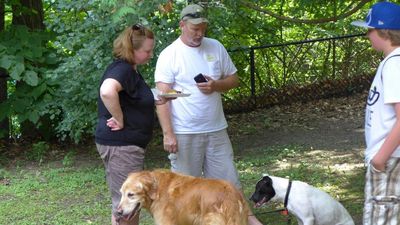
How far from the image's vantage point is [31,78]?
313 inches

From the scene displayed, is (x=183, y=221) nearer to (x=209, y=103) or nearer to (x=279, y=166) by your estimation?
(x=209, y=103)

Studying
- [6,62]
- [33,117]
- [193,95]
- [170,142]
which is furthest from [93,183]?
[193,95]

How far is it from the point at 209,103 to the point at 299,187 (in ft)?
3.34

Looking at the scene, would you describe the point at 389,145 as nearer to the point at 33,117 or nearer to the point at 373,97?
the point at 373,97

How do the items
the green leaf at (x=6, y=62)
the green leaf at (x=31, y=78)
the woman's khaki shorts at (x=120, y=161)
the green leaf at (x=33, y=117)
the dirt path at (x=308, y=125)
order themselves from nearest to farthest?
the woman's khaki shorts at (x=120, y=161) → the green leaf at (x=6, y=62) → the green leaf at (x=31, y=78) → the green leaf at (x=33, y=117) → the dirt path at (x=308, y=125)

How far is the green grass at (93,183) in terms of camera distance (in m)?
5.99

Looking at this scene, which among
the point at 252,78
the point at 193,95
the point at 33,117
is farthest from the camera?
the point at 252,78

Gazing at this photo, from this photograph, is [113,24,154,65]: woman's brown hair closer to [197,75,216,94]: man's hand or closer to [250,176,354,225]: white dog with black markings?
[197,75,216,94]: man's hand

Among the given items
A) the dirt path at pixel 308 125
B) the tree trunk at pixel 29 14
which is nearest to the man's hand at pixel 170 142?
the dirt path at pixel 308 125

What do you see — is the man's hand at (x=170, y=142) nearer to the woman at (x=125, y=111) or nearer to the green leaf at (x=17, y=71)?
the woman at (x=125, y=111)

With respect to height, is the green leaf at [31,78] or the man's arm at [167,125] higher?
the green leaf at [31,78]

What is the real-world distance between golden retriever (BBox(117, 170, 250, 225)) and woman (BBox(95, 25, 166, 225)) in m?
0.26

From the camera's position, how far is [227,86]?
4848 mm

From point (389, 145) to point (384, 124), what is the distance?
16 centimetres
